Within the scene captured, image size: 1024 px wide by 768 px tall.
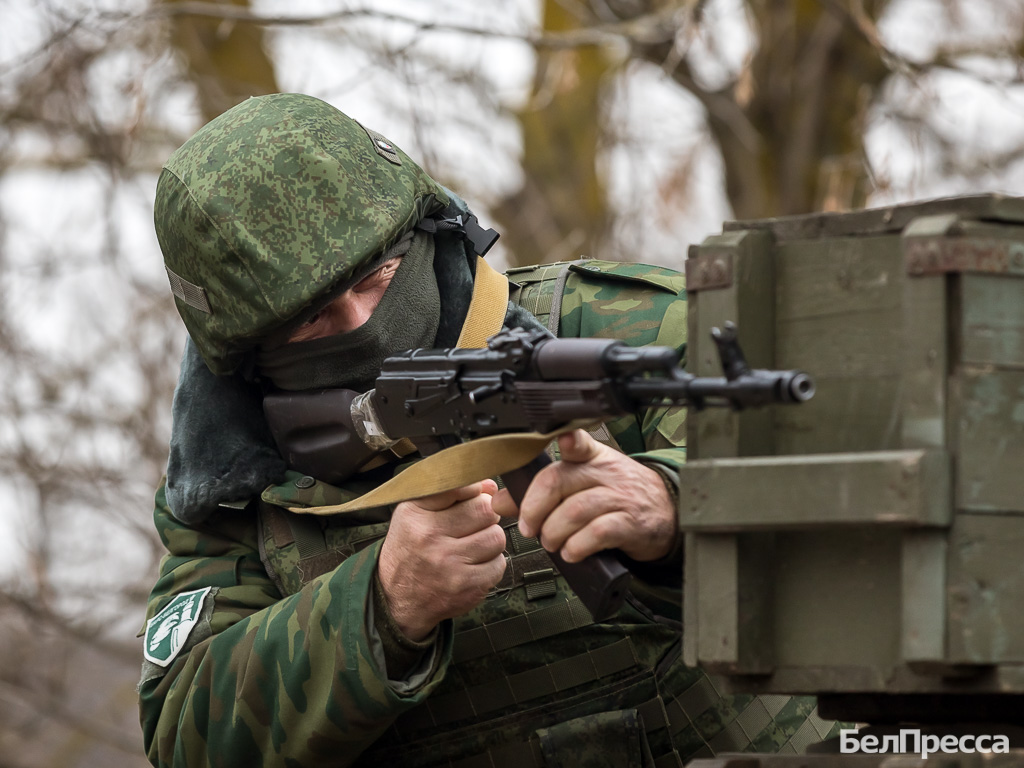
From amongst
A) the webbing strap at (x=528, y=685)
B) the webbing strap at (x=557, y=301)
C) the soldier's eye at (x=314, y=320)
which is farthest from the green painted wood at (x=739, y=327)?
the soldier's eye at (x=314, y=320)

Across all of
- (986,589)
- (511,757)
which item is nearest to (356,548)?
(511,757)

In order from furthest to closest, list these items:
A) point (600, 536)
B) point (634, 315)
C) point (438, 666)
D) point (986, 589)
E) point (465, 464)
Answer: point (634, 315)
point (438, 666)
point (465, 464)
point (600, 536)
point (986, 589)

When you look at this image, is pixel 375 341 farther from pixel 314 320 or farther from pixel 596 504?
pixel 596 504

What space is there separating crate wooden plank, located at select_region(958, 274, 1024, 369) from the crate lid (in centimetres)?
11

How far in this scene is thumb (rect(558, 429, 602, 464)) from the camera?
2.57m

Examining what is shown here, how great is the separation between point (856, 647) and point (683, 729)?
1063mm

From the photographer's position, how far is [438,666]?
9.94 ft

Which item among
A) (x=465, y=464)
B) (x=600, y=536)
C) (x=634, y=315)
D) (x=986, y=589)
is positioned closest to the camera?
(x=986, y=589)

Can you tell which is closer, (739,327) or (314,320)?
(739,327)

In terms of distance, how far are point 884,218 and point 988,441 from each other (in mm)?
416

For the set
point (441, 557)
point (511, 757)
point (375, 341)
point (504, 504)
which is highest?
point (375, 341)

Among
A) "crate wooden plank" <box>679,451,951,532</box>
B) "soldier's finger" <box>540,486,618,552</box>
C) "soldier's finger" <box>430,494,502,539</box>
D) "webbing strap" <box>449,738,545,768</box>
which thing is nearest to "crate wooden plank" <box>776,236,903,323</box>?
"crate wooden plank" <box>679,451,951,532</box>

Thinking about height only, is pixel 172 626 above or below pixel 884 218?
below

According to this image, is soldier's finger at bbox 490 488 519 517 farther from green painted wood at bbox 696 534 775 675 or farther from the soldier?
green painted wood at bbox 696 534 775 675
